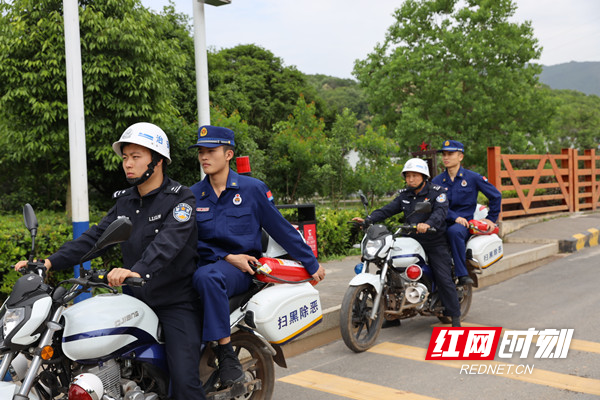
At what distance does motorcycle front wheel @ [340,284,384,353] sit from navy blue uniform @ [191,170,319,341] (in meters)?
1.65

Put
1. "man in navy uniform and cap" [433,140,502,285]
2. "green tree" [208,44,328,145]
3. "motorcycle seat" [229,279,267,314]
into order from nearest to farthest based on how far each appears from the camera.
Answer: "motorcycle seat" [229,279,267,314] → "man in navy uniform and cap" [433,140,502,285] → "green tree" [208,44,328,145]

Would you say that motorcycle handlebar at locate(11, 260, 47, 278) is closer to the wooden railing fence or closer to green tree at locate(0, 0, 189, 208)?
green tree at locate(0, 0, 189, 208)

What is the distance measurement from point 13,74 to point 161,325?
253 inches

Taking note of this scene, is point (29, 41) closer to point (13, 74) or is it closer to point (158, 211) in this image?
point (13, 74)

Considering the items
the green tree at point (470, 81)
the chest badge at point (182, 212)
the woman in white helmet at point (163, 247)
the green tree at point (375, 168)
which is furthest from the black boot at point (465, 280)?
the green tree at point (470, 81)

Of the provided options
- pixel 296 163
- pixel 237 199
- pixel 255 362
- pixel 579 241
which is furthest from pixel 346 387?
pixel 296 163

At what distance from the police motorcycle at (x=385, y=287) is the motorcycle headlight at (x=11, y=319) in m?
3.31

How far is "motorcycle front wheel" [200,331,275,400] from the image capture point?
3686mm

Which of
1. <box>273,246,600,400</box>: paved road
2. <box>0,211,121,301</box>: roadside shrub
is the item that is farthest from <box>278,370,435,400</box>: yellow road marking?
<box>0,211,121,301</box>: roadside shrub

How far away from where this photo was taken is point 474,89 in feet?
83.4

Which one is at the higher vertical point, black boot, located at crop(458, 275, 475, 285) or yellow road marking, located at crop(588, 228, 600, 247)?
black boot, located at crop(458, 275, 475, 285)

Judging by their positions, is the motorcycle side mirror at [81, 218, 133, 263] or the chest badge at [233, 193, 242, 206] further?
the chest badge at [233, 193, 242, 206]

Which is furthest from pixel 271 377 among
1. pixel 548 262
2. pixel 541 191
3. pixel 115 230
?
pixel 541 191

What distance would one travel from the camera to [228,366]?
3314 mm
